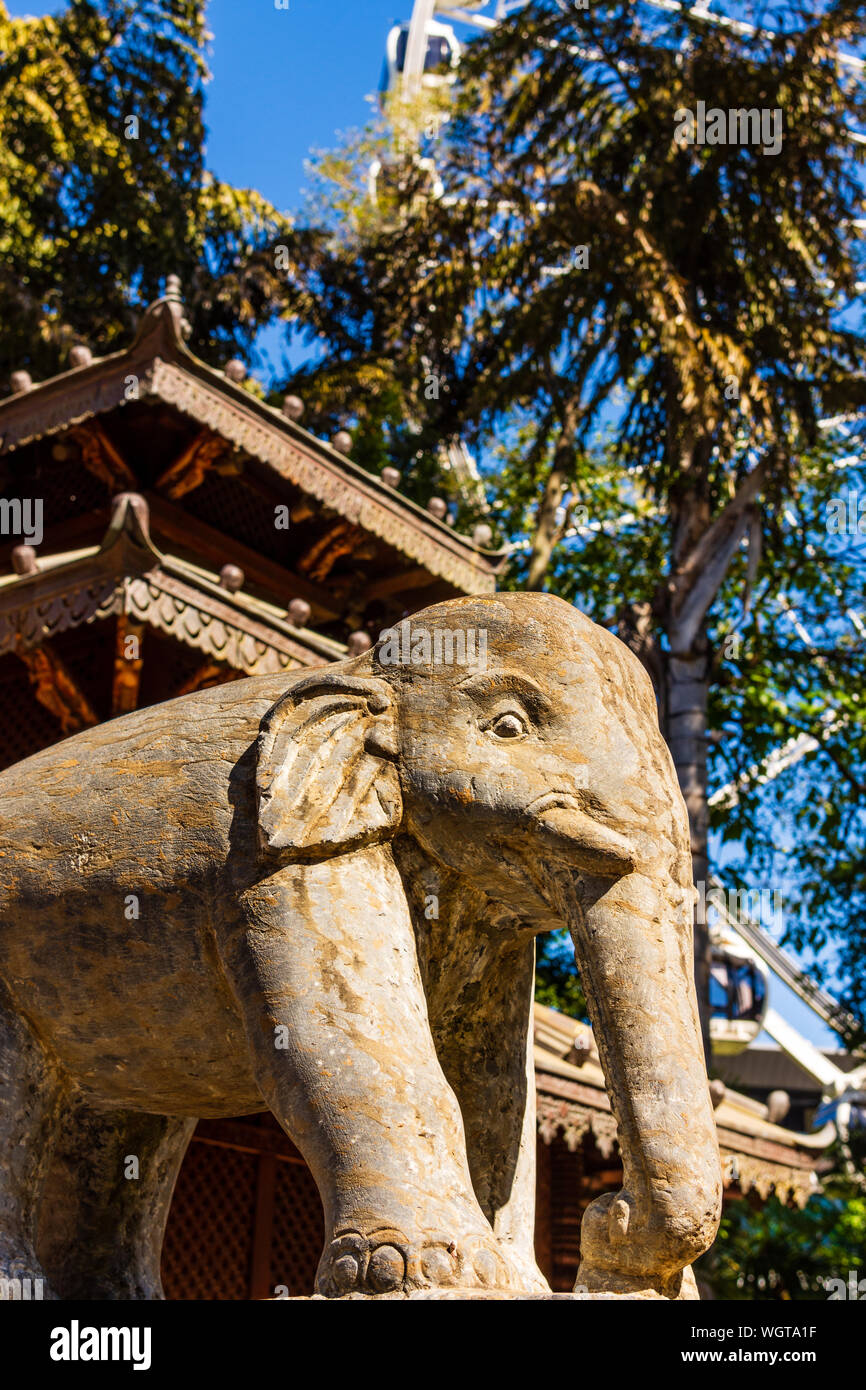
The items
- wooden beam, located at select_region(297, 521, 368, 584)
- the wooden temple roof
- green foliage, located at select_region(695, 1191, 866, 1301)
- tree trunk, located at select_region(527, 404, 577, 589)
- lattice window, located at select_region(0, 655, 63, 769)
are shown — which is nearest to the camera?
the wooden temple roof

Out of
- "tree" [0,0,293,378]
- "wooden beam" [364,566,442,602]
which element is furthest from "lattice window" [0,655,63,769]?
"tree" [0,0,293,378]

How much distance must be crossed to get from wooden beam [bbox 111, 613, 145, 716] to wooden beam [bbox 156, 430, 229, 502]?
1.67 meters

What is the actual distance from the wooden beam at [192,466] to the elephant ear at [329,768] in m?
5.58

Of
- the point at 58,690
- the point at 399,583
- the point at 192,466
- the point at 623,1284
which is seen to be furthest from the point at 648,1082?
the point at 399,583

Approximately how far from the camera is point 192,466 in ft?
31.1

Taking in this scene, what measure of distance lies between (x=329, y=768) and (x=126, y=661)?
427 centimetres

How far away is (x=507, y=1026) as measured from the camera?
4055mm

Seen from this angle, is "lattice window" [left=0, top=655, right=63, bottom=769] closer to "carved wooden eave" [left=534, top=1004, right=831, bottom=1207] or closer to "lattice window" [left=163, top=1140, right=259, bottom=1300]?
"lattice window" [left=163, top=1140, right=259, bottom=1300]

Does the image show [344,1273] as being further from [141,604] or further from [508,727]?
[141,604]

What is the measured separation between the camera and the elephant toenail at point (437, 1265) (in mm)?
3145

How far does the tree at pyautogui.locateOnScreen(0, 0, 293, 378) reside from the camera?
16875 millimetres

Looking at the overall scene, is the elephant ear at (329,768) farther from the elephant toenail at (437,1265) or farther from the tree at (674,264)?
the tree at (674,264)

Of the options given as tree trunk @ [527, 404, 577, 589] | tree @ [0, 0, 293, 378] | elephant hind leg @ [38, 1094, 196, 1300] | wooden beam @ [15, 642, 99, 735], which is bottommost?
elephant hind leg @ [38, 1094, 196, 1300]

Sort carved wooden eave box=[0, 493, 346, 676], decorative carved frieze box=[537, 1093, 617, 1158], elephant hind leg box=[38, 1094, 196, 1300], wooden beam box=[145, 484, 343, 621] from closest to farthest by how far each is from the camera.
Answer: elephant hind leg box=[38, 1094, 196, 1300]
carved wooden eave box=[0, 493, 346, 676]
decorative carved frieze box=[537, 1093, 617, 1158]
wooden beam box=[145, 484, 343, 621]
